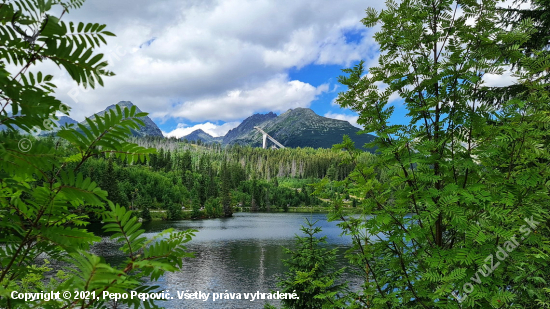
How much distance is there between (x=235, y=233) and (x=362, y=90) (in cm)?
4892

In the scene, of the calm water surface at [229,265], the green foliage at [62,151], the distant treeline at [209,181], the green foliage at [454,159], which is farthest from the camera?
the distant treeline at [209,181]

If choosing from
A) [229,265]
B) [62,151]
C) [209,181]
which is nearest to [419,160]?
[62,151]

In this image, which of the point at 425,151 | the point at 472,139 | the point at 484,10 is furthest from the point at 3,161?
the point at 484,10

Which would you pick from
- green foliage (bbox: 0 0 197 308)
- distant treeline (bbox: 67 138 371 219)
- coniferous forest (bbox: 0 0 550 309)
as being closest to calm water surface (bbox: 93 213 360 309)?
distant treeline (bbox: 67 138 371 219)

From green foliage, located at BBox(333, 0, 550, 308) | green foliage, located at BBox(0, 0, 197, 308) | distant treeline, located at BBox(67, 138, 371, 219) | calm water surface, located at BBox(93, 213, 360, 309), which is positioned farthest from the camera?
distant treeline, located at BBox(67, 138, 371, 219)

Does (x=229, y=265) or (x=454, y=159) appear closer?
(x=454, y=159)

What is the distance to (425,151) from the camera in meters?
2.55

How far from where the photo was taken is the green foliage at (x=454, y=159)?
224 centimetres

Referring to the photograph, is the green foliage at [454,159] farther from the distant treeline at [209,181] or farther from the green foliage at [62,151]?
the distant treeline at [209,181]

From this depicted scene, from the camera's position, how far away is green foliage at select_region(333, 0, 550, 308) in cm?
224

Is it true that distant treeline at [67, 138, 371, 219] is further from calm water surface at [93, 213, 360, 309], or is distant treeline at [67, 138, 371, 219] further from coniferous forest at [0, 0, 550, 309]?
coniferous forest at [0, 0, 550, 309]

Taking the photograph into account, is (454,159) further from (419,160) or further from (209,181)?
(209,181)

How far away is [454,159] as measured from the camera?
2451 mm

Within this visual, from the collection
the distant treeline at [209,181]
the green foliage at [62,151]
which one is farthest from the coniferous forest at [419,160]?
the distant treeline at [209,181]
